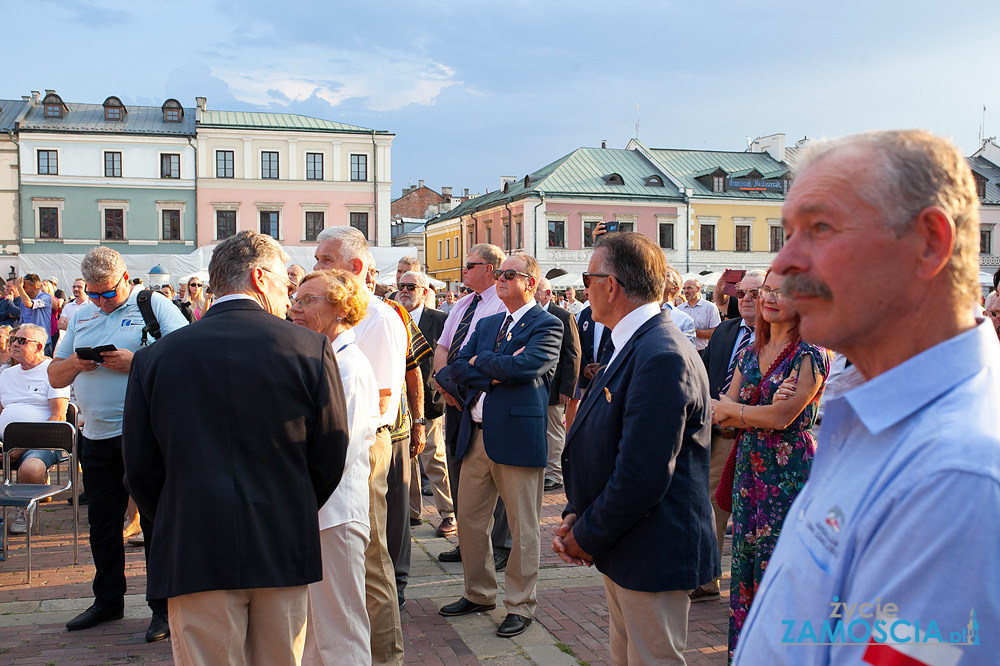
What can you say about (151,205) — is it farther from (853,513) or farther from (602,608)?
(853,513)

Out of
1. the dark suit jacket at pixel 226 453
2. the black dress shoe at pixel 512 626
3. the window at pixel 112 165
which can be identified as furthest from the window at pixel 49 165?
the dark suit jacket at pixel 226 453

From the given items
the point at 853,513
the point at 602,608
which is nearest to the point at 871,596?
the point at 853,513

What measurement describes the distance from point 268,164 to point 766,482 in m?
41.8

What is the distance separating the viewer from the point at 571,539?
298 centimetres

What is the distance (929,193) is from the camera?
1.11 m

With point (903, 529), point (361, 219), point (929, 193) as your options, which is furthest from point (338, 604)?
point (361, 219)

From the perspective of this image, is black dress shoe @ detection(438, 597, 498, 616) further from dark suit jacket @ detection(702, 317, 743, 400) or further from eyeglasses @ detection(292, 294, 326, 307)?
eyeglasses @ detection(292, 294, 326, 307)

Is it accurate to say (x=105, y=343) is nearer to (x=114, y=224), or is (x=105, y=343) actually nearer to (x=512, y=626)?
(x=512, y=626)

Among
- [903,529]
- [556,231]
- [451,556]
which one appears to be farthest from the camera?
[556,231]

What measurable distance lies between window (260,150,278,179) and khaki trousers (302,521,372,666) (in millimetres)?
41300

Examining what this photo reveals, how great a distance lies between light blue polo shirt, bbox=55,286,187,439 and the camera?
468cm

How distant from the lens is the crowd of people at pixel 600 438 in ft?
3.50

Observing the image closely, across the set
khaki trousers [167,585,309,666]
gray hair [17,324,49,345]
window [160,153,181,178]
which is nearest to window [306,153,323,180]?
window [160,153,181,178]

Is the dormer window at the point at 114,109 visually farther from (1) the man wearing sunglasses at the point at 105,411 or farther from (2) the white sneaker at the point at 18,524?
(1) the man wearing sunglasses at the point at 105,411
